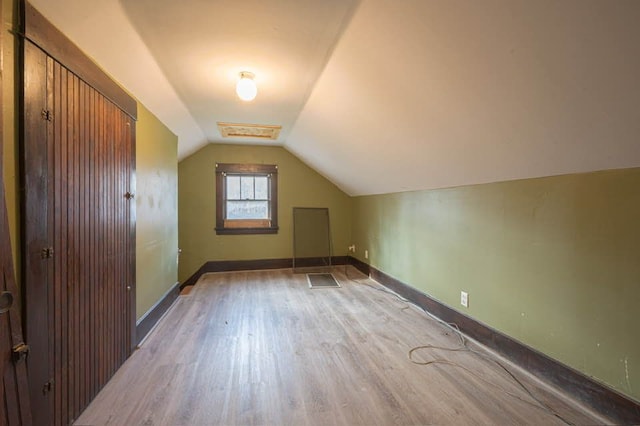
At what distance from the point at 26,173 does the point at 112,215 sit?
72cm

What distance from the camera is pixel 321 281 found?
419 centimetres

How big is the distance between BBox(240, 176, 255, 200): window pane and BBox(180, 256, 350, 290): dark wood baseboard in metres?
1.18

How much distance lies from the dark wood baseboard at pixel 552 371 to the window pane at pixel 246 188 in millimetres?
3516

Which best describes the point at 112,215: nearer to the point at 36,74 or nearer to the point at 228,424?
the point at 36,74

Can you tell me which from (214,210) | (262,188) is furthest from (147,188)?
(262,188)

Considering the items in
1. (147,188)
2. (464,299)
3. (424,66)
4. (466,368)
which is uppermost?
(424,66)

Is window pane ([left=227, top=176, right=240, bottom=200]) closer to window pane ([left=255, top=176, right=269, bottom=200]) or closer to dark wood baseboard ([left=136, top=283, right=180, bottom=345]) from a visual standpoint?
window pane ([left=255, top=176, right=269, bottom=200])

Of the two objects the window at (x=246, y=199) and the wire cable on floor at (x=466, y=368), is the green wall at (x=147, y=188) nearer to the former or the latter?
the window at (x=246, y=199)

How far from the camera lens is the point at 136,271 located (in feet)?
7.32

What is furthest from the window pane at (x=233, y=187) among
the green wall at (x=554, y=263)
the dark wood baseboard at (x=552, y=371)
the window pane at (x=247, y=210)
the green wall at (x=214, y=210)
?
the dark wood baseboard at (x=552, y=371)

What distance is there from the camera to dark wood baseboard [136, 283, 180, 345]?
2.26 metres

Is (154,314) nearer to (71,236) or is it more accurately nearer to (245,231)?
(71,236)

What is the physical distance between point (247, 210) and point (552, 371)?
4415 millimetres

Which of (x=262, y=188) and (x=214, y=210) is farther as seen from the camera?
(x=262, y=188)
